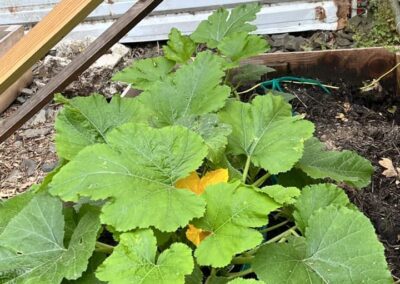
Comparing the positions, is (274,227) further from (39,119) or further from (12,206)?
(39,119)

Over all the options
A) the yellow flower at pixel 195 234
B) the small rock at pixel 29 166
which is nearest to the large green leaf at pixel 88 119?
the yellow flower at pixel 195 234

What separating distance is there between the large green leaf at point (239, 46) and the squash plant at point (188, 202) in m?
0.33

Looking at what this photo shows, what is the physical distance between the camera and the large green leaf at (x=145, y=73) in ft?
7.55

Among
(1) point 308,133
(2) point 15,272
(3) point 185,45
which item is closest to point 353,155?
(1) point 308,133

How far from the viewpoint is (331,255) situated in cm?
139

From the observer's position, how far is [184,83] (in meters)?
1.90

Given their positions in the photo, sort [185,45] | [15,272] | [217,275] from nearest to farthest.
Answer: [15,272]
[217,275]
[185,45]

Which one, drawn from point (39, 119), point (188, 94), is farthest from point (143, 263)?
point (39, 119)

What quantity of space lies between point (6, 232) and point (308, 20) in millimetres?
2872

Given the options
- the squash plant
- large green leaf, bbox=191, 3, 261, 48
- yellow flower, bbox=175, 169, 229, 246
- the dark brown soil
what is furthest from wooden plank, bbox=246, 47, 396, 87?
yellow flower, bbox=175, 169, 229, 246

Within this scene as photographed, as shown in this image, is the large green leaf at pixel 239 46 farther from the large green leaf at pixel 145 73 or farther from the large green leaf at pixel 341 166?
the large green leaf at pixel 341 166

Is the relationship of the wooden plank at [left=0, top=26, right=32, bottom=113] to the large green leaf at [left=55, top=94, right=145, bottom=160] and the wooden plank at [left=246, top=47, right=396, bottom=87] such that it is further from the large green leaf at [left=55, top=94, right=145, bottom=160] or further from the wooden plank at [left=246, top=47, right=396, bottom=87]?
the large green leaf at [left=55, top=94, right=145, bottom=160]

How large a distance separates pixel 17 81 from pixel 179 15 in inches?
49.5

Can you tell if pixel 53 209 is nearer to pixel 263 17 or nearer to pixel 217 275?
pixel 217 275
